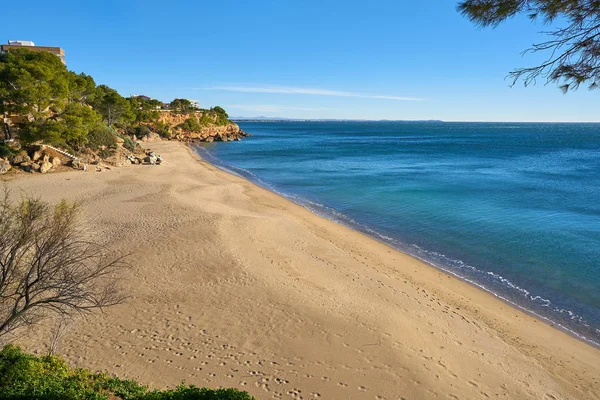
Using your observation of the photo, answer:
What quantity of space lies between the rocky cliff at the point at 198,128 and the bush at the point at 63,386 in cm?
7473

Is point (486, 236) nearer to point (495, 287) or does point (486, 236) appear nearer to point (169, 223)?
point (495, 287)

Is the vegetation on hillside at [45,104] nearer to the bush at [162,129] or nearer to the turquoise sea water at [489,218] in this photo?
the turquoise sea water at [489,218]

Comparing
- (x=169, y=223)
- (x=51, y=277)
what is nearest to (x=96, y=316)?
(x=51, y=277)

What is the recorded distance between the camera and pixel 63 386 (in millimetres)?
5605

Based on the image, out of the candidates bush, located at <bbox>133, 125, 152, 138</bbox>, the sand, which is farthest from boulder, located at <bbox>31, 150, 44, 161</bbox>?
bush, located at <bbox>133, 125, 152, 138</bbox>

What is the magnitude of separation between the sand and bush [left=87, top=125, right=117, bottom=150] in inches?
908

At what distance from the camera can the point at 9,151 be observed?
91.4 ft

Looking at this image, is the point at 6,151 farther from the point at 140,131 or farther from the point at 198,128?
the point at 198,128

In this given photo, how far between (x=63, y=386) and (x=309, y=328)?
533 centimetres

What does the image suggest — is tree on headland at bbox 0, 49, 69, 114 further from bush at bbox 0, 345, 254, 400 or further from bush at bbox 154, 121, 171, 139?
bush at bbox 154, 121, 171, 139

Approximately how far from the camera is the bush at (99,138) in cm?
3542

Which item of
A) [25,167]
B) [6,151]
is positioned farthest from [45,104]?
[25,167]

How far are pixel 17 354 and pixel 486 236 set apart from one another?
18.0 metres

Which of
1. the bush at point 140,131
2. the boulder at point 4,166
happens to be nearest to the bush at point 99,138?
the boulder at point 4,166
